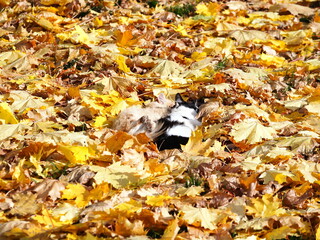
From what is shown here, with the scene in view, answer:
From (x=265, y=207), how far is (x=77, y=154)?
3.92ft

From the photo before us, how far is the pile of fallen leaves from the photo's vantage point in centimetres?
258

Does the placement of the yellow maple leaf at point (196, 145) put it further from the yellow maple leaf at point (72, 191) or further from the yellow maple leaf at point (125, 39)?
the yellow maple leaf at point (125, 39)

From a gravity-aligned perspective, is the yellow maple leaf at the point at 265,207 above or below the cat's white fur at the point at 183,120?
above

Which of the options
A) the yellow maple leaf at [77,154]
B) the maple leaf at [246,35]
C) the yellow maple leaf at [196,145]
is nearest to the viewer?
the yellow maple leaf at [77,154]

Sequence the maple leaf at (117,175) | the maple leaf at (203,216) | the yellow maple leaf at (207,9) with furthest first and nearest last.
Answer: the yellow maple leaf at (207,9) < the maple leaf at (117,175) < the maple leaf at (203,216)

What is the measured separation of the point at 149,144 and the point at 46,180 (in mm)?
861

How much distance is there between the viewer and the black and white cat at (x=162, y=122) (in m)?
3.57

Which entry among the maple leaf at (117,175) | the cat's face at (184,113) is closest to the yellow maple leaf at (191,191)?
the maple leaf at (117,175)

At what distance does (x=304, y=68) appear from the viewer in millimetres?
4887

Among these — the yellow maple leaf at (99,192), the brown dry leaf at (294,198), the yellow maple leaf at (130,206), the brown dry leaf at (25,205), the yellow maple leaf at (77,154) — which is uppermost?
the yellow maple leaf at (130,206)

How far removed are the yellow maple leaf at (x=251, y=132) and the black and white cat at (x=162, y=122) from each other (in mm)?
326

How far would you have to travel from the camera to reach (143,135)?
3.55m

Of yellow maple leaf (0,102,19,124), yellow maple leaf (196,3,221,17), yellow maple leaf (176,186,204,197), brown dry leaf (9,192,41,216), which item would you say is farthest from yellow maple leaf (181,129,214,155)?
yellow maple leaf (196,3,221,17)

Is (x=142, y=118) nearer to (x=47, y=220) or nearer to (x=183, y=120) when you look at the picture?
(x=183, y=120)
